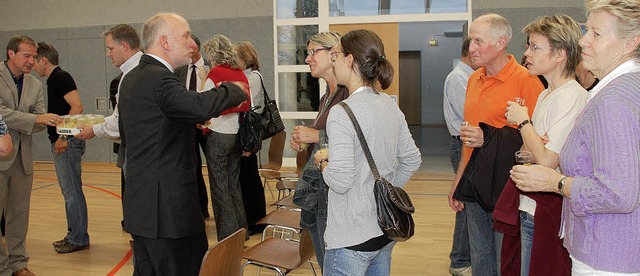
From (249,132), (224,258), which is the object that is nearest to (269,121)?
(249,132)

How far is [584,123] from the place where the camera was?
5.49 feet

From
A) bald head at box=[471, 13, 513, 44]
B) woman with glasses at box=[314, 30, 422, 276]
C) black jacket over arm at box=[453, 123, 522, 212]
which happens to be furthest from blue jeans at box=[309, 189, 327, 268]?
bald head at box=[471, 13, 513, 44]

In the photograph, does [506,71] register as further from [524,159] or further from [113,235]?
[113,235]

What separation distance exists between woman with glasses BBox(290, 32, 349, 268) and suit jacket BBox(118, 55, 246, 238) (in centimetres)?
51

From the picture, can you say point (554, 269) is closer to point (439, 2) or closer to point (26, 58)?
point (26, 58)

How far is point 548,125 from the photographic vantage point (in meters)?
2.31

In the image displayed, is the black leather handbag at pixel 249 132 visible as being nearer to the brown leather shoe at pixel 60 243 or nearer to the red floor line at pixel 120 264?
the red floor line at pixel 120 264

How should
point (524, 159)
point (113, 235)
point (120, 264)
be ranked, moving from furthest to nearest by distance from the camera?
1. point (113, 235)
2. point (120, 264)
3. point (524, 159)

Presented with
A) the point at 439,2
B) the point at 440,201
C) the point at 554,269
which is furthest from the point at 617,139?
the point at 439,2

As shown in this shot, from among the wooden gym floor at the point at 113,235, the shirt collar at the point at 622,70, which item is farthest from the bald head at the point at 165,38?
the wooden gym floor at the point at 113,235

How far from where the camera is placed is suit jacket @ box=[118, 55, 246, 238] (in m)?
2.54

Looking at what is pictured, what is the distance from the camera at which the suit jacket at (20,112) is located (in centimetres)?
409

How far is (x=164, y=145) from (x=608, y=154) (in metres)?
1.85

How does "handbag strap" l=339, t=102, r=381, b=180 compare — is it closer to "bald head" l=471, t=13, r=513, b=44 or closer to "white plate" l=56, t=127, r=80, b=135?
"bald head" l=471, t=13, r=513, b=44
